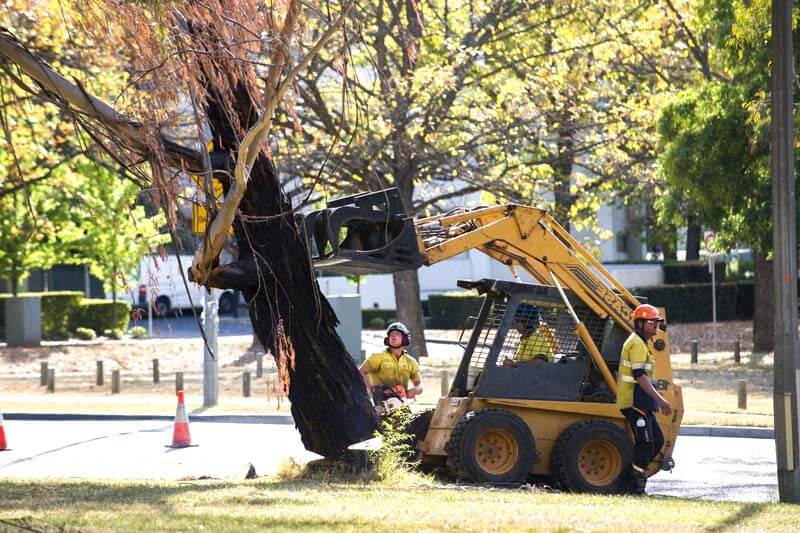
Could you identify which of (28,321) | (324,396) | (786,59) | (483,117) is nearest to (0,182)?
(28,321)

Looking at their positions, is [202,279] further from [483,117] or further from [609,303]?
[483,117]

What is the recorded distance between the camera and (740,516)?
28.9 ft

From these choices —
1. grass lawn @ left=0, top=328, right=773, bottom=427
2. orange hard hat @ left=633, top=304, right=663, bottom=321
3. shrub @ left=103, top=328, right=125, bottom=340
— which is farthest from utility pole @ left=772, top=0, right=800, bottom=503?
shrub @ left=103, top=328, right=125, bottom=340

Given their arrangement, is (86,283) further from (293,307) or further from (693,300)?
(293,307)

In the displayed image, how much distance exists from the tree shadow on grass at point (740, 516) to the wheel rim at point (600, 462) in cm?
184

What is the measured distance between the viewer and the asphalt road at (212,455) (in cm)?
1282

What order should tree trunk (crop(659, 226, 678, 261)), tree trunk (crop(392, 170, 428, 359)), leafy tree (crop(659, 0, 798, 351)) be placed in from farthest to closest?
tree trunk (crop(659, 226, 678, 261)) < tree trunk (crop(392, 170, 428, 359)) < leafy tree (crop(659, 0, 798, 351))

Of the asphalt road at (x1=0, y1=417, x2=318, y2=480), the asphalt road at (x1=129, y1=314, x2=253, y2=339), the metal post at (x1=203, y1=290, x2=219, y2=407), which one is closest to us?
the asphalt road at (x1=0, y1=417, x2=318, y2=480)

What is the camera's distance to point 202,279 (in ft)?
34.9

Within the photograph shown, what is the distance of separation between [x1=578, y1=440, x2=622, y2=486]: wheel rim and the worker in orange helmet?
0.61ft

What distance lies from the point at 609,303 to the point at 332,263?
Answer: 283 cm

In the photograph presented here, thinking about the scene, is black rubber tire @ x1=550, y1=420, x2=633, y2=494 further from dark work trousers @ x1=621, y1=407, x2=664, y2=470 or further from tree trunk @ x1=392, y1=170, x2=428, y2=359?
tree trunk @ x1=392, y1=170, x2=428, y2=359

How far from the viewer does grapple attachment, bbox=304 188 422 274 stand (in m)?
11.1

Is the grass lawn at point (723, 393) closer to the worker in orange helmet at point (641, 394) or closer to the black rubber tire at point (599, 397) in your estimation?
the black rubber tire at point (599, 397)
